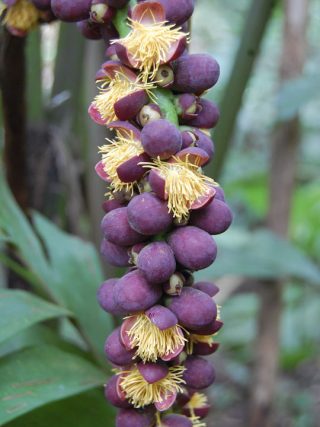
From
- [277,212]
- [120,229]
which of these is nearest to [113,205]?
[120,229]

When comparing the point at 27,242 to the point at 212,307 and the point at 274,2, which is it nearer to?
the point at 212,307

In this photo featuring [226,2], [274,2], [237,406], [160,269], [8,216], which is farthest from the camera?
[226,2]

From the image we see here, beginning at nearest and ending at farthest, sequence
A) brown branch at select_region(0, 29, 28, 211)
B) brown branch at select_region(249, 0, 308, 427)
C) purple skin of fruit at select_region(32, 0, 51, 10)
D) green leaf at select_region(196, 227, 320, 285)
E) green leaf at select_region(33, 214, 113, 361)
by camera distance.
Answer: purple skin of fruit at select_region(32, 0, 51, 10), brown branch at select_region(0, 29, 28, 211), green leaf at select_region(33, 214, 113, 361), green leaf at select_region(196, 227, 320, 285), brown branch at select_region(249, 0, 308, 427)

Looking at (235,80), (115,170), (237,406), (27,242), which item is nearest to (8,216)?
(27,242)

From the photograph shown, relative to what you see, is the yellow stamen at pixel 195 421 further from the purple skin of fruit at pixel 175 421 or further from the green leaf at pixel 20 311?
the green leaf at pixel 20 311

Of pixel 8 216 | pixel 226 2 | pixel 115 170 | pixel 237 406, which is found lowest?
pixel 237 406

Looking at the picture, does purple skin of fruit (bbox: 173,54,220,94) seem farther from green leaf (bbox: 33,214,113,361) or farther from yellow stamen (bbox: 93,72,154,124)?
green leaf (bbox: 33,214,113,361)

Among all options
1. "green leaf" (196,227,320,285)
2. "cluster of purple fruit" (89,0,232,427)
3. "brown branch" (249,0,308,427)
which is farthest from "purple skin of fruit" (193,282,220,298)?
"brown branch" (249,0,308,427)
